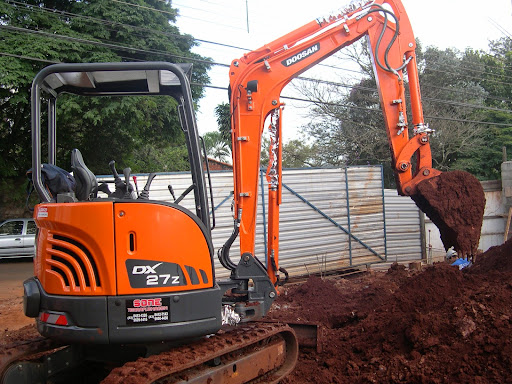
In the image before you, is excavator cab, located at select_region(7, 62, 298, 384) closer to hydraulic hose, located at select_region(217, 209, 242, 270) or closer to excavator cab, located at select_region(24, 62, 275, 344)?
excavator cab, located at select_region(24, 62, 275, 344)

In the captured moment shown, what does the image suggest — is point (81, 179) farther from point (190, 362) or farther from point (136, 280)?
point (190, 362)

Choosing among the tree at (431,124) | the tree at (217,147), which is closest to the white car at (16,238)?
the tree at (431,124)

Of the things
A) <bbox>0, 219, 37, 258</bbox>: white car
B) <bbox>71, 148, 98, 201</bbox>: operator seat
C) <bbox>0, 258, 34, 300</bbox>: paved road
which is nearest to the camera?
<bbox>71, 148, 98, 201</bbox>: operator seat

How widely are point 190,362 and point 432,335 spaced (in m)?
2.51

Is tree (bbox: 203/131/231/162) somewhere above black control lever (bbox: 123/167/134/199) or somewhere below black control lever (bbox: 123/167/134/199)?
above

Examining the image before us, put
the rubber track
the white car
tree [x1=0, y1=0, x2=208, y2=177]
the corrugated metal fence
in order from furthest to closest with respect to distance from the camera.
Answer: the white car → tree [x1=0, y1=0, x2=208, y2=177] → the corrugated metal fence → the rubber track

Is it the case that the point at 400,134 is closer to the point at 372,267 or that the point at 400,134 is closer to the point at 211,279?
the point at 211,279

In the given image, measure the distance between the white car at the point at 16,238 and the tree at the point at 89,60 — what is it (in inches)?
68.8

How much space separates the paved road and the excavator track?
7.86 metres

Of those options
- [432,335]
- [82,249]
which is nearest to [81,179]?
[82,249]

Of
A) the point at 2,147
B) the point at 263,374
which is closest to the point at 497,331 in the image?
the point at 263,374

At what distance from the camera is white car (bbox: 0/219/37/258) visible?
16.0 meters

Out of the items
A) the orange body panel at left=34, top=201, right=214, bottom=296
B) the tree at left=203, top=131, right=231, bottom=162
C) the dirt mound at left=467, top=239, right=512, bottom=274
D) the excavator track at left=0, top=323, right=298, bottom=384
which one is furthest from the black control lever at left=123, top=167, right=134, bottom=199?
the tree at left=203, top=131, right=231, bottom=162

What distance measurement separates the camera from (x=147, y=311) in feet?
10.3
